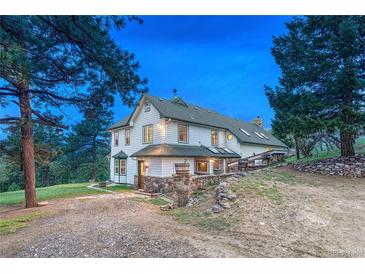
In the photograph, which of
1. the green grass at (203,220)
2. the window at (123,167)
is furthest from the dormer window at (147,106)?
the green grass at (203,220)

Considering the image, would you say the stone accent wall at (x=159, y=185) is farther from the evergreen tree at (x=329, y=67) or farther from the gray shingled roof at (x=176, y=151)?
the evergreen tree at (x=329, y=67)

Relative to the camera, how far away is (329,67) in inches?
367

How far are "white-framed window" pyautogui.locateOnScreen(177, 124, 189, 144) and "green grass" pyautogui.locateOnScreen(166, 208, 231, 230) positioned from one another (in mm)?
7887

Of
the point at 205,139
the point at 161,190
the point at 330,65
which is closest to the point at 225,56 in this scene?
the point at 330,65

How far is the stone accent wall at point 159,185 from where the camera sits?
11.8 meters

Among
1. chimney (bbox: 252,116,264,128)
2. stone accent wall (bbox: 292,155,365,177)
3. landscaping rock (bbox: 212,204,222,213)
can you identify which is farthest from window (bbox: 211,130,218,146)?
chimney (bbox: 252,116,264,128)

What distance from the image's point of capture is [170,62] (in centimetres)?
626

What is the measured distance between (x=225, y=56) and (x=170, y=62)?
162cm

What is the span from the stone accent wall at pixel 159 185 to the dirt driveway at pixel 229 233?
5486mm

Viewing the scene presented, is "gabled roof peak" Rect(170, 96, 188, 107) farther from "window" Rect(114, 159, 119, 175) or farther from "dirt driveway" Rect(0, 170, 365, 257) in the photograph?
"dirt driveway" Rect(0, 170, 365, 257)

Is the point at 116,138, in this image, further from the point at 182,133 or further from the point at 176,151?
the point at 176,151

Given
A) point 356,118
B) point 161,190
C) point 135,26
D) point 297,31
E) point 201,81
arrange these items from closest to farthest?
point 135,26, point 201,81, point 356,118, point 297,31, point 161,190
